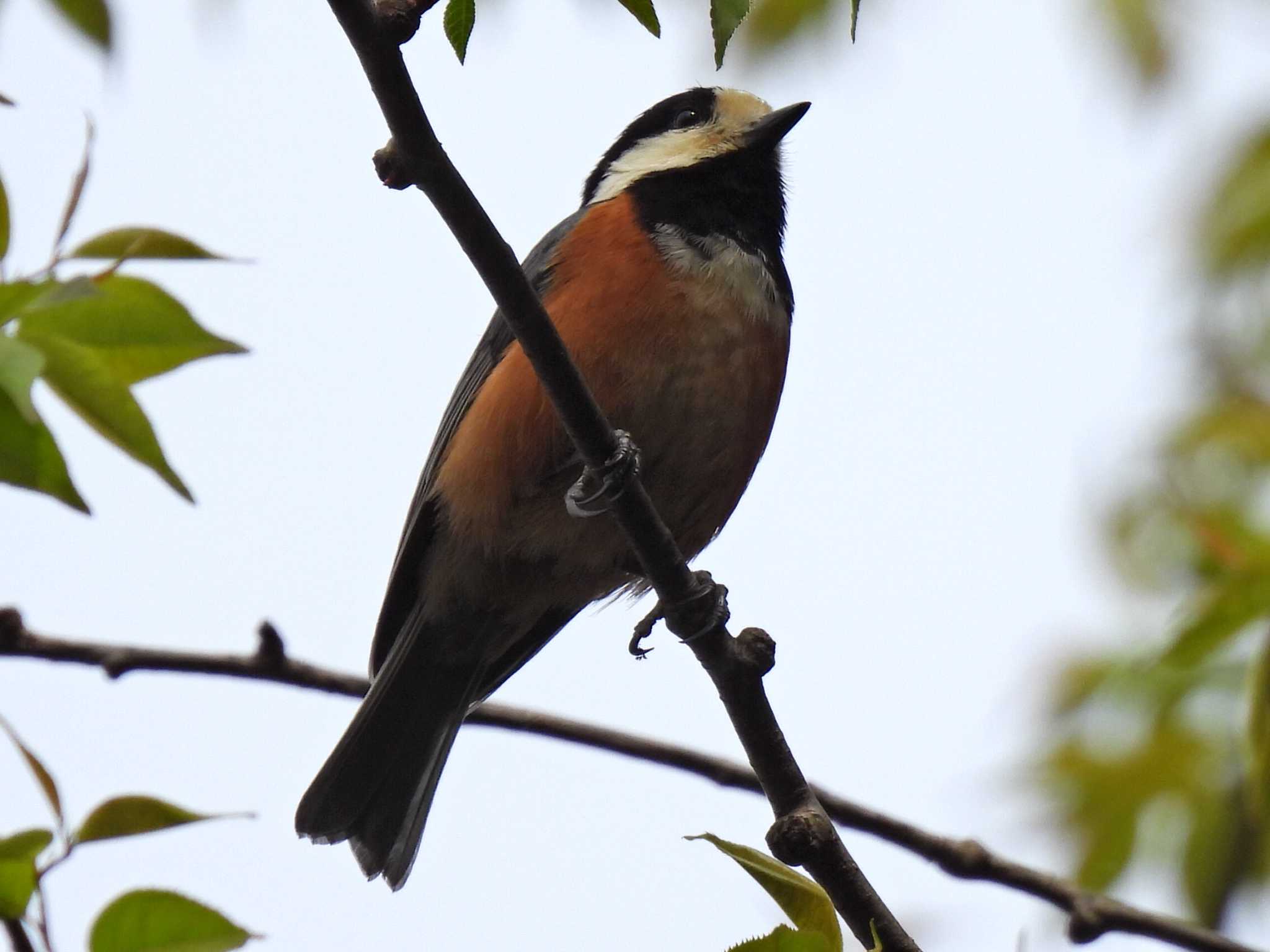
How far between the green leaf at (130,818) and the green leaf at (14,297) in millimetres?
864

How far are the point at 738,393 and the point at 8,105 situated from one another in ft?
8.65

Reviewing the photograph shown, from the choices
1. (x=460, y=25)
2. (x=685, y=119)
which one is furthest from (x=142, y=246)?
(x=685, y=119)

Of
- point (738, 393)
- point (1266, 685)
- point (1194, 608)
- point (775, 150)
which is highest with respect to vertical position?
point (775, 150)

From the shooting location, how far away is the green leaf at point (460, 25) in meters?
2.16

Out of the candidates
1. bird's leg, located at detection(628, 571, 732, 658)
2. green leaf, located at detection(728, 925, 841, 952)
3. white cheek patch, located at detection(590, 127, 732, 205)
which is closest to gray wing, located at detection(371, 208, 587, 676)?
white cheek patch, located at detection(590, 127, 732, 205)

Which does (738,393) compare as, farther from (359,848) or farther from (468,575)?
(359,848)

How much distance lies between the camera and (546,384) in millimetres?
2939

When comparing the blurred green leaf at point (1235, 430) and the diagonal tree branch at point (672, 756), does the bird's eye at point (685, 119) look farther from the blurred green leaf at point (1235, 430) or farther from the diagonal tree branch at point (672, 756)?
the diagonal tree branch at point (672, 756)

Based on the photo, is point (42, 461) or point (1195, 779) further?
point (1195, 779)

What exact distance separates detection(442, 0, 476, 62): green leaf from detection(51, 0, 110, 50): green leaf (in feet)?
4.49

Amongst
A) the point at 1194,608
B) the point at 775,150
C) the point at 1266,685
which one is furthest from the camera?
the point at 775,150

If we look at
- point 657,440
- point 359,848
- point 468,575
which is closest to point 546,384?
point 657,440

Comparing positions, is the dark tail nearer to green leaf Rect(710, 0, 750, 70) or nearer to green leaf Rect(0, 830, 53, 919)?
green leaf Rect(0, 830, 53, 919)

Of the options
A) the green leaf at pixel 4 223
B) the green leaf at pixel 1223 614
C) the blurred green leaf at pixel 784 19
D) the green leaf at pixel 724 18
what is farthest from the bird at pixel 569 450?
the green leaf at pixel 724 18
